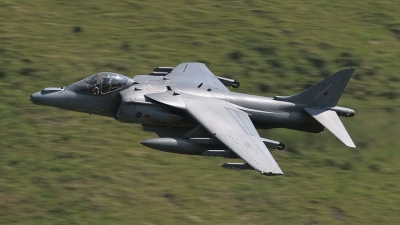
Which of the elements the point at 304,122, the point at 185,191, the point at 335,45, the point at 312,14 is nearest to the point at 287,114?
the point at 304,122

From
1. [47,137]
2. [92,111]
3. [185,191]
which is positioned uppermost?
[92,111]

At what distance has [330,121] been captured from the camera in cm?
2967

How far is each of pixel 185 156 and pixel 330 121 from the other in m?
7.87

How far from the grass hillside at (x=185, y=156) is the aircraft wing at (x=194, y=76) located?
4.01 m

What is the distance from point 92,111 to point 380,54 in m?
23.5

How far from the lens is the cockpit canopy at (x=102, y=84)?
28609 millimetres

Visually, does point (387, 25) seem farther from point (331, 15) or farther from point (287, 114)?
point (287, 114)

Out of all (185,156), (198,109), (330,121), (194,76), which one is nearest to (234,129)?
(198,109)

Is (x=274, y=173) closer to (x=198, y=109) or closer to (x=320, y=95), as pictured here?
(x=198, y=109)

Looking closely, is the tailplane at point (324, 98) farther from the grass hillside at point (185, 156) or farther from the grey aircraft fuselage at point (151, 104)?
the grass hillside at point (185, 156)

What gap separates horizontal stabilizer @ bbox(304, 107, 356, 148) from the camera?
29.0m

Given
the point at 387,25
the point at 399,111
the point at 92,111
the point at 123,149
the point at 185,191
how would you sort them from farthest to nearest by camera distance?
the point at 387,25, the point at 399,111, the point at 123,149, the point at 185,191, the point at 92,111

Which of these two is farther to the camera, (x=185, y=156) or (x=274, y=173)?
(x=185, y=156)

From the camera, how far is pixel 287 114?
30.0 metres
